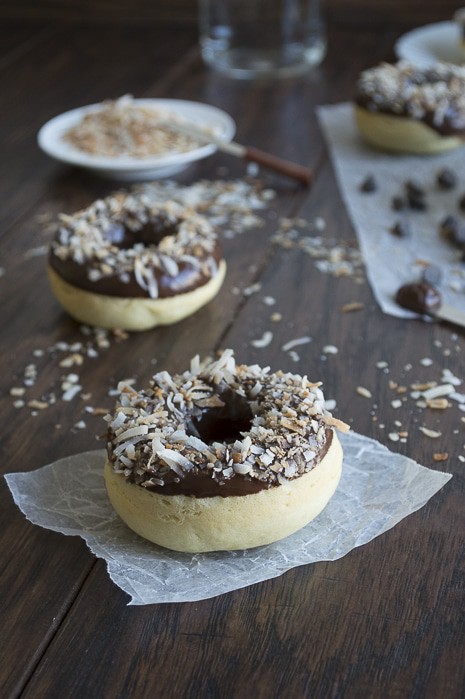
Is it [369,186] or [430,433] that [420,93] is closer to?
[369,186]

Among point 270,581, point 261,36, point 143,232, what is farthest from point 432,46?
point 270,581

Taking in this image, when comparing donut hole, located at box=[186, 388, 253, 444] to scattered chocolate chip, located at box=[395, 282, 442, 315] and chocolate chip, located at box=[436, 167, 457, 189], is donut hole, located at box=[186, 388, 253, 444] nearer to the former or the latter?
scattered chocolate chip, located at box=[395, 282, 442, 315]

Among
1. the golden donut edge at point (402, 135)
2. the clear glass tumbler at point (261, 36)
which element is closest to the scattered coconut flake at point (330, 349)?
the golden donut edge at point (402, 135)

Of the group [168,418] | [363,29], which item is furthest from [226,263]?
[363,29]


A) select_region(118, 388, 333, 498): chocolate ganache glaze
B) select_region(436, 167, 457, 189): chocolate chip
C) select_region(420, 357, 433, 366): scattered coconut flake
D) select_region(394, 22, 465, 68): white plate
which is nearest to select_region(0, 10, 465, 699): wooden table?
select_region(420, 357, 433, 366): scattered coconut flake

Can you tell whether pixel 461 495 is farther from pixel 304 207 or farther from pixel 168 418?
pixel 304 207

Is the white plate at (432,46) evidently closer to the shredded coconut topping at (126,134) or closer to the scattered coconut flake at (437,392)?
the shredded coconut topping at (126,134)
